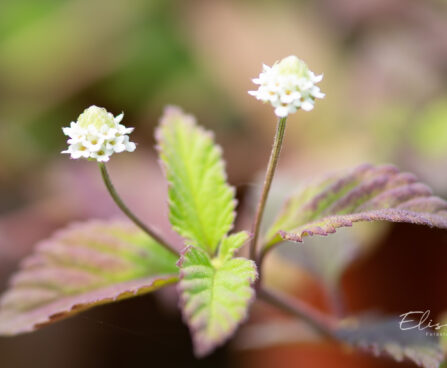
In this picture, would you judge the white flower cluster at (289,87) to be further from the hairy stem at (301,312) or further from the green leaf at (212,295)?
the hairy stem at (301,312)

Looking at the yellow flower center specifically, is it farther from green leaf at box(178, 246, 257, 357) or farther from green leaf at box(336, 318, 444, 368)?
green leaf at box(336, 318, 444, 368)

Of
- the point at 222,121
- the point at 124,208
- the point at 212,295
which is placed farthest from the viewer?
the point at 222,121

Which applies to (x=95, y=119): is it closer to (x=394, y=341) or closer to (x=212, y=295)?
(x=212, y=295)

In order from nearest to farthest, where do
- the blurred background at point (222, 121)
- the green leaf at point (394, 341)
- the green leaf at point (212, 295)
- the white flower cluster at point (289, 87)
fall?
the green leaf at point (212, 295), the white flower cluster at point (289, 87), the green leaf at point (394, 341), the blurred background at point (222, 121)

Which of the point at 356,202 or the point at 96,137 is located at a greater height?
the point at 96,137

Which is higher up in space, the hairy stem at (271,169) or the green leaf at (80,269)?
→ the hairy stem at (271,169)

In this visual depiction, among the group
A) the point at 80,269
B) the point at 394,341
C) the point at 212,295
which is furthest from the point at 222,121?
the point at 212,295

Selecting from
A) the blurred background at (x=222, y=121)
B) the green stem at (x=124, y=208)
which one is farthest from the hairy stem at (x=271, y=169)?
the blurred background at (x=222, y=121)

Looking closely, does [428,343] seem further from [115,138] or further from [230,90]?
[230,90]
